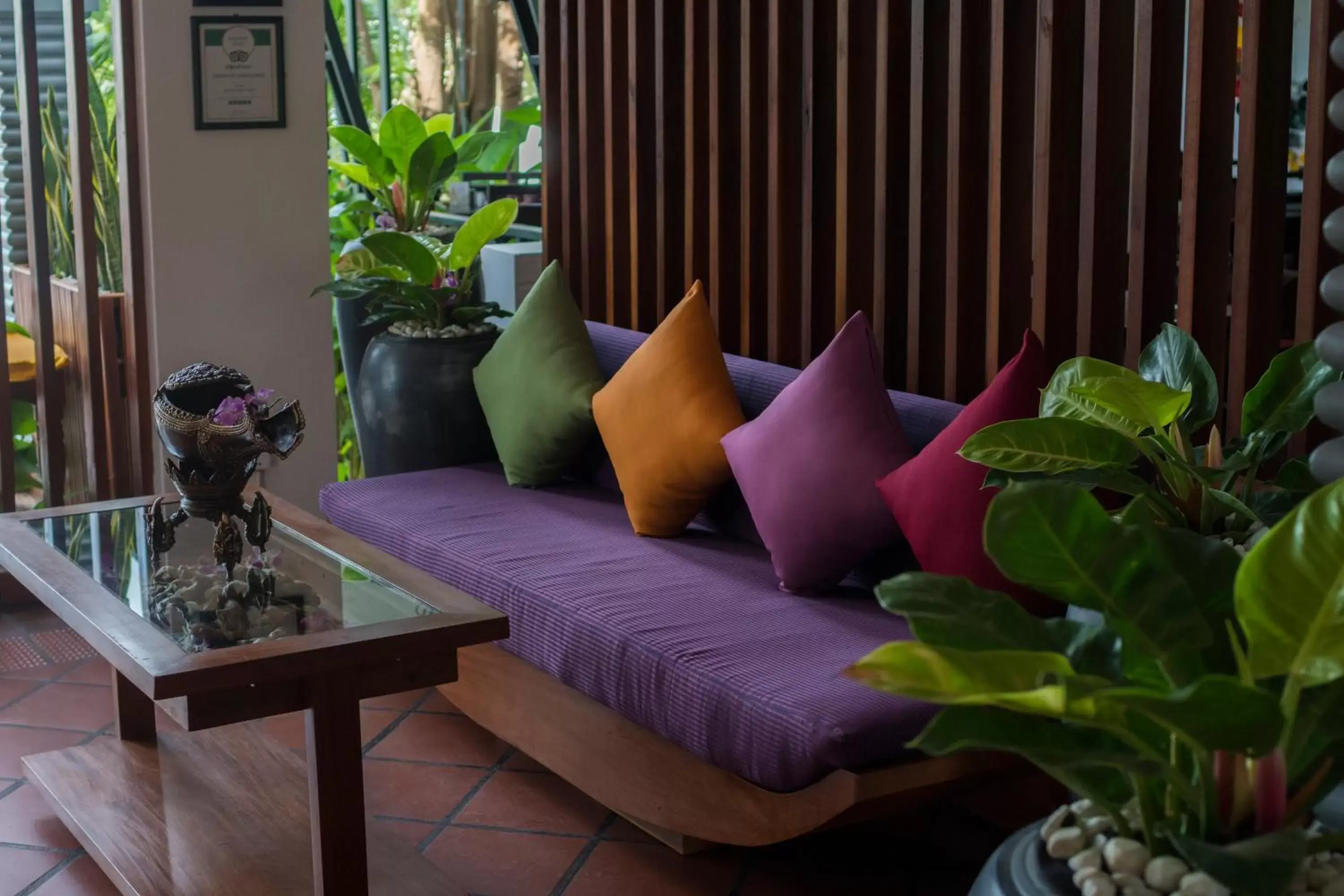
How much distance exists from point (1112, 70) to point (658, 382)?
107cm

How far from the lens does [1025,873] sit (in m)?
1.48

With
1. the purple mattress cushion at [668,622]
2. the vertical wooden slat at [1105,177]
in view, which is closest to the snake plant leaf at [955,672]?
the purple mattress cushion at [668,622]

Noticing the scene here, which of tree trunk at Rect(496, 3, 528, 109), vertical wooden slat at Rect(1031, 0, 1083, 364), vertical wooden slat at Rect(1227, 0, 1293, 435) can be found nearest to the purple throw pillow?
vertical wooden slat at Rect(1031, 0, 1083, 364)

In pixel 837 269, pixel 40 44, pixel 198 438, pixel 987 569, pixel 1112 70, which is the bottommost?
pixel 987 569

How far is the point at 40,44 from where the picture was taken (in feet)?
16.8

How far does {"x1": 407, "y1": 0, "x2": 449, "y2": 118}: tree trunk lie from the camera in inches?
245

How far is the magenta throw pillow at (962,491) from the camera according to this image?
253 centimetres

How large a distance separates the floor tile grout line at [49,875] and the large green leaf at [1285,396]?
2023mm

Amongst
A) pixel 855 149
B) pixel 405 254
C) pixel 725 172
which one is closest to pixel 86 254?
pixel 405 254

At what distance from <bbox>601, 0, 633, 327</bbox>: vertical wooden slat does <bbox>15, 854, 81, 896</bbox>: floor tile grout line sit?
6.56ft

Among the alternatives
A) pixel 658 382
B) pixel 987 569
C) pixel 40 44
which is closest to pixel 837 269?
pixel 658 382

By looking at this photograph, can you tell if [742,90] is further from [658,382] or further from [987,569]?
[987,569]

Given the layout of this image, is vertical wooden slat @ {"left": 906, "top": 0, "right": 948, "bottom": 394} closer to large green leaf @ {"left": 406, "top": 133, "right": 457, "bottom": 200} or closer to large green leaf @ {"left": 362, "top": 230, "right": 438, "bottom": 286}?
large green leaf @ {"left": 362, "top": 230, "right": 438, "bottom": 286}

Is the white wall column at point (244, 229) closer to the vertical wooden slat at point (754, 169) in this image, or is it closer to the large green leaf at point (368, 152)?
the large green leaf at point (368, 152)
